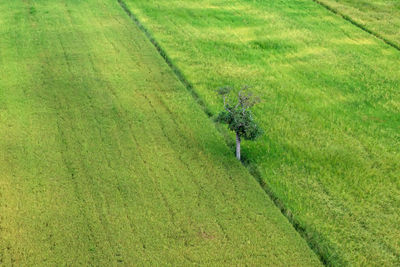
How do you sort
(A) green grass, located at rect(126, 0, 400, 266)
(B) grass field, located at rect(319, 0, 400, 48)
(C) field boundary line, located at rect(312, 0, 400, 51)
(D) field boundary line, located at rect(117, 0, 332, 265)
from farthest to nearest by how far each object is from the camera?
1. (B) grass field, located at rect(319, 0, 400, 48)
2. (C) field boundary line, located at rect(312, 0, 400, 51)
3. (A) green grass, located at rect(126, 0, 400, 266)
4. (D) field boundary line, located at rect(117, 0, 332, 265)

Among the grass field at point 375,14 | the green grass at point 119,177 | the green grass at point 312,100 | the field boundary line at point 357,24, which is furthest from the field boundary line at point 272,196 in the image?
the grass field at point 375,14

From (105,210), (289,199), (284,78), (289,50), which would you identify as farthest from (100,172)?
(289,50)

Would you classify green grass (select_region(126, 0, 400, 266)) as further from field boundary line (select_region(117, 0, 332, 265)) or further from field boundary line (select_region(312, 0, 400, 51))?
field boundary line (select_region(312, 0, 400, 51))

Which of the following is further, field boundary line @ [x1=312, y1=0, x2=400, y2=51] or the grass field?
the grass field

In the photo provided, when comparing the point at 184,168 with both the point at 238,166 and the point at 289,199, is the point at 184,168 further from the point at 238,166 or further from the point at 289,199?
the point at 289,199

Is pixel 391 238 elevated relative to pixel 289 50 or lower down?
lower down

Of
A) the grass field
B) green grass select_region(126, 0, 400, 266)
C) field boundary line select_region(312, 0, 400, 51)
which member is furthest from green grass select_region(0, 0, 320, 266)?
the grass field
